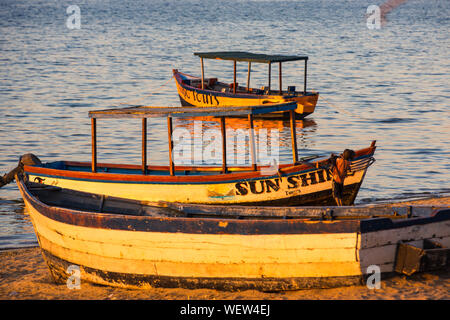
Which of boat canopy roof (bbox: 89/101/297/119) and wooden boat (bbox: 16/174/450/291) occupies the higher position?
boat canopy roof (bbox: 89/101/297/119)

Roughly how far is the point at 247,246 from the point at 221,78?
122ft

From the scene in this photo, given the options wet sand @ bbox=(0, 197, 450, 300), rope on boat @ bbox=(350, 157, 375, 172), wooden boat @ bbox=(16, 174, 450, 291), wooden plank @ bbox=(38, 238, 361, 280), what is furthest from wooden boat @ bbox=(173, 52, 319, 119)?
wooden plank @ bbox=(38, 238, 361, 280)

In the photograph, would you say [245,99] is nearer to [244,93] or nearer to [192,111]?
[244,93]

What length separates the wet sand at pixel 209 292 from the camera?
918cm

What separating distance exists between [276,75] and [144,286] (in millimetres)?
38980

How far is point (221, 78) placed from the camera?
46062 millimetres

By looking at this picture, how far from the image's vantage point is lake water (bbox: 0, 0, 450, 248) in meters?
21.8

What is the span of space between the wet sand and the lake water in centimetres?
309

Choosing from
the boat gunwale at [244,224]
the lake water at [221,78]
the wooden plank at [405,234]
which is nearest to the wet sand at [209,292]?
the wooden plank at [405,234]

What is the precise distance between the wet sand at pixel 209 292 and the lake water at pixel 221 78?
3.09 meters

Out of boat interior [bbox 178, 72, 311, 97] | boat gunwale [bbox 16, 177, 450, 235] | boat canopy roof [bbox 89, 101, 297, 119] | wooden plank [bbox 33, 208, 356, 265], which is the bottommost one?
wooden plank [bbox 33, 208, 356, 265]

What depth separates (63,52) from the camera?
6444cm

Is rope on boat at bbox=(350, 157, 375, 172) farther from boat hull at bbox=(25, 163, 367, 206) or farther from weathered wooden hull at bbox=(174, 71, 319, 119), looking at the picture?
weathered wooden hull at bbox=(174, 71, 319, 119)

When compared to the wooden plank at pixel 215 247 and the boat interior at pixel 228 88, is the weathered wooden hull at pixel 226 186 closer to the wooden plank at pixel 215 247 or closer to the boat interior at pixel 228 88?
the wooden plank at pixel 215 247
